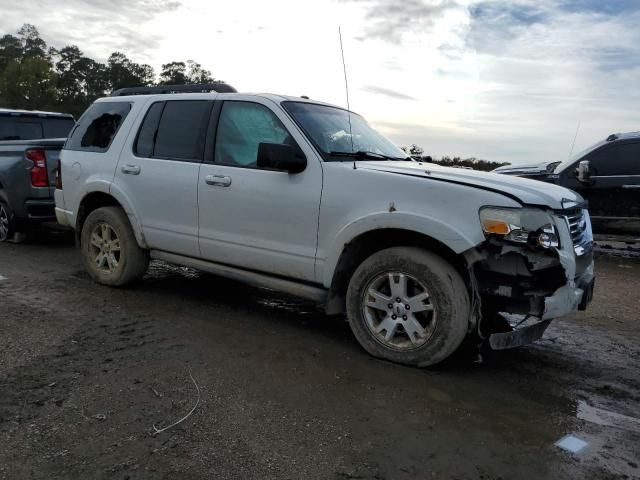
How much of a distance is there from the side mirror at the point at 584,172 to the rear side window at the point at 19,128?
28.7 feet

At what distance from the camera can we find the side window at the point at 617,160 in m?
8.68

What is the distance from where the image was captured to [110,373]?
364 centimetres

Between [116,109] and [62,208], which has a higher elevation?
[116,109]

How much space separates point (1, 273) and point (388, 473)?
5.45 metres

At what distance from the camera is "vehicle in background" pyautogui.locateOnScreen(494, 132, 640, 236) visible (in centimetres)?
868

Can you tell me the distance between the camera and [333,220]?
13.4ft

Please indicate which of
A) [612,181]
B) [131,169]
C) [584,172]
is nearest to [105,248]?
[131,169]

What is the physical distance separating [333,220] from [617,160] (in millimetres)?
6674

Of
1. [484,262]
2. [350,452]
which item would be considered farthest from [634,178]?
[350,452]

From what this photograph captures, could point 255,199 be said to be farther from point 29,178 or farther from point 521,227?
point 29,178

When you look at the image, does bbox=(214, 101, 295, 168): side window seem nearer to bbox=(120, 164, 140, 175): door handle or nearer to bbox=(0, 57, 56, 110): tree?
bbox=(120, 164, 140, 175): door handle

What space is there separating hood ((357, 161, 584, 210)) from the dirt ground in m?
1.23

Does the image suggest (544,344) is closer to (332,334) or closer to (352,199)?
(332,334)

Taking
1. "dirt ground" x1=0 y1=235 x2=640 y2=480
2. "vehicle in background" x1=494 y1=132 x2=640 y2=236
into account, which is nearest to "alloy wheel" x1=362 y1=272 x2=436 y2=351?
"dirt ground" x1=0 y1=235 x2=640 y2=480
